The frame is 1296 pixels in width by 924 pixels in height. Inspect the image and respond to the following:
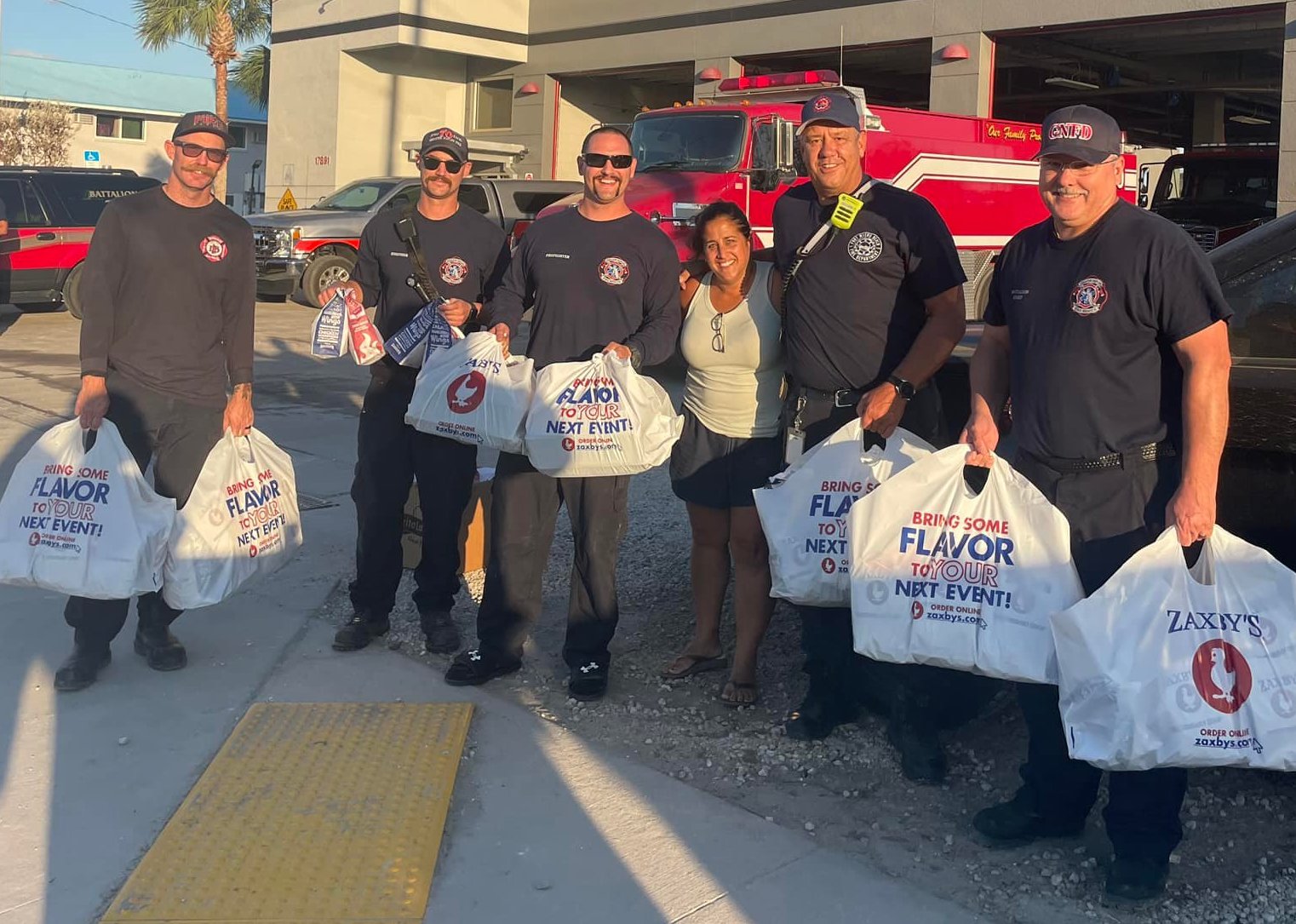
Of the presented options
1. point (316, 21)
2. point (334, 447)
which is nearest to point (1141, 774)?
point (334, 447)

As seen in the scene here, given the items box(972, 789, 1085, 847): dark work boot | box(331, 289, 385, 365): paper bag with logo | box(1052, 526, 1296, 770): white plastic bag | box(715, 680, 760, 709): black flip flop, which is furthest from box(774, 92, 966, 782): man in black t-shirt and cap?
box(331, 289, 385, 365): paper bag with logo

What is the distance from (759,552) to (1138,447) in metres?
1.49

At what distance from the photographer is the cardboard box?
588 cm

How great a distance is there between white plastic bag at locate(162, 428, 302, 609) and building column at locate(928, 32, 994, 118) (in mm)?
15932

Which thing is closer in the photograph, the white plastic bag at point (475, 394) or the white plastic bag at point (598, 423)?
the white plastic bag at point (598, 423)

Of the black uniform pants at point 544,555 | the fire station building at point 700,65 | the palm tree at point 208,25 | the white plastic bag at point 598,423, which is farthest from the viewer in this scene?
the palm tree at point 208,25

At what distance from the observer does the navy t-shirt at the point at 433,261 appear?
16.0 ft

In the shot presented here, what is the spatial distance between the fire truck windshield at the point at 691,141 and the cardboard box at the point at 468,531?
679cm

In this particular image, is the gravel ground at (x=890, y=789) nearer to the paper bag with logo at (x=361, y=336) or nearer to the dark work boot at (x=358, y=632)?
the dark work boot at (x=358, y=632)

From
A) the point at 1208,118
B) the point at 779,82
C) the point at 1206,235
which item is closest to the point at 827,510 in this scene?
the point at 779,82

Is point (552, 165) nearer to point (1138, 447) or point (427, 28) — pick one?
point (427, 28)

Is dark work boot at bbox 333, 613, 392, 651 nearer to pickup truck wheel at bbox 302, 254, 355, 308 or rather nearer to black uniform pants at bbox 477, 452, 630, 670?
black uniform pants at bbox 477, 452, 630, 670

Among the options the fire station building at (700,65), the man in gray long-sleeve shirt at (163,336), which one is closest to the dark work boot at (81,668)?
the man in gray long-sleeve shirt at (163,336)

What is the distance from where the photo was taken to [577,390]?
169 inches
